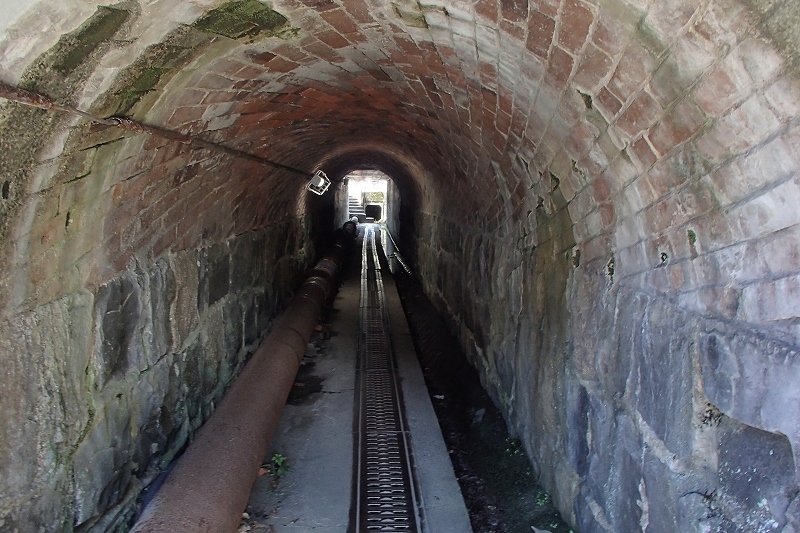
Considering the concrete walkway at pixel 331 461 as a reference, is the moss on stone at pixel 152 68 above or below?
above

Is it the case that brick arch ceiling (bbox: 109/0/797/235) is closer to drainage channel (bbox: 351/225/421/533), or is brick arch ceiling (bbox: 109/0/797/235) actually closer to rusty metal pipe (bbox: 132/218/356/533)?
rusty metal pipe (bbox: 132/218/356/533)

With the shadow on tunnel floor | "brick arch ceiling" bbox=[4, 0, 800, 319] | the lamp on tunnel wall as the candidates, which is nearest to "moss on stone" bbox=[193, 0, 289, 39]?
"brick arch ceiling" bbox=[4, 0, 800, 319]

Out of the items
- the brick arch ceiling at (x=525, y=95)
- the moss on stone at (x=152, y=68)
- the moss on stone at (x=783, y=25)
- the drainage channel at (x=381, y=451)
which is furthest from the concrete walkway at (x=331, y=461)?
the moss on stone at (x=783, y=25)

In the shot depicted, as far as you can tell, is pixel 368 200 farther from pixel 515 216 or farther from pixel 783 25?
pixel 783 25

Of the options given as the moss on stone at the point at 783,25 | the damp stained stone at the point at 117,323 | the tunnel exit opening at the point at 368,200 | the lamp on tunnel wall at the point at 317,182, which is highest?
the tunnel exit opening at the point at 368,200

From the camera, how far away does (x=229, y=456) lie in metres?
3.30

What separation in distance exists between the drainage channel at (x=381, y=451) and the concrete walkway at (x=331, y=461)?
70mm

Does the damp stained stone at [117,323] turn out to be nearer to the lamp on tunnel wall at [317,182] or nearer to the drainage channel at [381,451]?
the drainage channel at [381,451]

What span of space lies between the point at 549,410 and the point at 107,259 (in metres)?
2.84

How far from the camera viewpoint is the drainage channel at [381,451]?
12.6 feet

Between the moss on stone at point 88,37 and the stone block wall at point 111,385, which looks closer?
the moss on stone at point 88,37

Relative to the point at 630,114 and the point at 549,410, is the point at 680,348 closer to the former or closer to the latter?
the point at 630,114

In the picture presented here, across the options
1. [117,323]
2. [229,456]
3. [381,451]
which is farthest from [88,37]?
[381,451]

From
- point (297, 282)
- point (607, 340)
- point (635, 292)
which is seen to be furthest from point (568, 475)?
point (297, 282)
